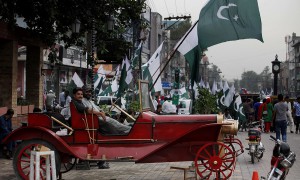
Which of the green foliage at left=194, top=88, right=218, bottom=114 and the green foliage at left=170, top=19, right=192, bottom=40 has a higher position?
the green foliage at left=170, top=19, right=192, bottom=40

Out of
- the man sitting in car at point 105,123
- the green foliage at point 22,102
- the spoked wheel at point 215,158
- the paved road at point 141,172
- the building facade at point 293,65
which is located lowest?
the paved road at point 141,172

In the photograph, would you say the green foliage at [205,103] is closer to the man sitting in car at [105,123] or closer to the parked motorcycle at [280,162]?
the man sitting in car at [105,123]

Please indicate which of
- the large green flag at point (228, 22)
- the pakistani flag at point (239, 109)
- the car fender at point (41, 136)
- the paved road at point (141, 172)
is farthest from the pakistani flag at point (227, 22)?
the pakistani flag at point (239, 109)

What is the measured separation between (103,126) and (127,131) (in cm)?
49

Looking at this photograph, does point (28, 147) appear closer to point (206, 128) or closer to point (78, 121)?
point (78, 121)

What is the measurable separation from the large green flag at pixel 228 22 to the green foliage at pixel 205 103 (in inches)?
426

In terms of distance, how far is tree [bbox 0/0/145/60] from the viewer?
1166cm

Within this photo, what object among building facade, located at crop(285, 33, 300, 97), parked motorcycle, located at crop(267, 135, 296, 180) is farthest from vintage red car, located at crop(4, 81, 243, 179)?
building facade, located at crop(285, 33, 300, 97)

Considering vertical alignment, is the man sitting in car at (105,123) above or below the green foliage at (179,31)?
below

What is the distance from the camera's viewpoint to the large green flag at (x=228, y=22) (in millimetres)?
11922

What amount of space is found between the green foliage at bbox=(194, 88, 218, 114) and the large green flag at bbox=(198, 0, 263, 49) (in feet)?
35.5

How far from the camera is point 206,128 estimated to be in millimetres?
8828

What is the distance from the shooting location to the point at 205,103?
22859mm

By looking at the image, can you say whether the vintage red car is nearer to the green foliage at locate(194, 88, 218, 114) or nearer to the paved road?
the paved road
